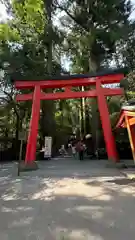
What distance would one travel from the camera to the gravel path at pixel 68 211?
214 inches

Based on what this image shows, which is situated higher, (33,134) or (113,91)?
(113,91)

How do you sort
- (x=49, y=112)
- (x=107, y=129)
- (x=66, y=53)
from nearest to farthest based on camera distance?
(x=107, y=129), (x=49, y=112), (x=66, y=53)

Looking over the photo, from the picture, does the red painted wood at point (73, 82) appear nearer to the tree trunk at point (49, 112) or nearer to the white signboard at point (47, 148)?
the white signboard at point (47, 148)

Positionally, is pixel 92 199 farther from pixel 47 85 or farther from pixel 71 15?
pixel 71 15

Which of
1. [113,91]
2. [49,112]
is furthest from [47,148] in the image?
[113,91]

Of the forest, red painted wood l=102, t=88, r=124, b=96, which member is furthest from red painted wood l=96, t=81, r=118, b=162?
the forest

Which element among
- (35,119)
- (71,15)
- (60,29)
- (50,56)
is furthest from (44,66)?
(35,119)

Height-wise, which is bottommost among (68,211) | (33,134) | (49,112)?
(68,211)

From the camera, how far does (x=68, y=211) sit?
6.99m

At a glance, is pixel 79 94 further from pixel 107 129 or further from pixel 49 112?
pixel 49 112

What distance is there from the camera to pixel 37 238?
5.20m

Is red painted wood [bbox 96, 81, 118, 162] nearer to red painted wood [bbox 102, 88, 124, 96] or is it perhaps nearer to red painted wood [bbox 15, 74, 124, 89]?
red painted wood [bbox 102, 88, 124, 96]

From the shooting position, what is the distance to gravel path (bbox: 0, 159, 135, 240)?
5430mm

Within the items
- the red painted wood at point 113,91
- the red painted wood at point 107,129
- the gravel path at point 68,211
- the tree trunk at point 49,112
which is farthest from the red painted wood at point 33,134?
the tree trunk at point 49,112
